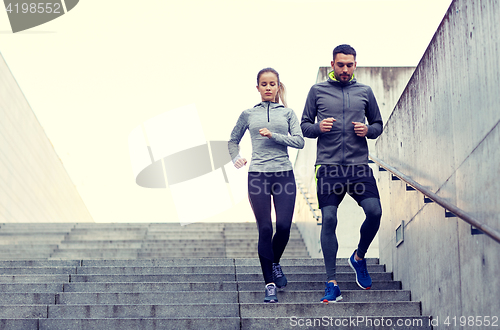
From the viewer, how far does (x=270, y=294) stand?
4.36 meters

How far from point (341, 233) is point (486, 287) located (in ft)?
18.5

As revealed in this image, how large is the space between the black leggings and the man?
223 mm

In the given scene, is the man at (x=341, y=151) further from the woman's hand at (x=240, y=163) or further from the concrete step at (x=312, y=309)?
the woman's hand at (x=240, y=163)

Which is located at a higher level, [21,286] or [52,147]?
[52,147]

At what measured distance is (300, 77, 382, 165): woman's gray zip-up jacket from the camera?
4.43m

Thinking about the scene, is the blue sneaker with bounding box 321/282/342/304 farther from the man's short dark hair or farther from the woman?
the man's short dark hair

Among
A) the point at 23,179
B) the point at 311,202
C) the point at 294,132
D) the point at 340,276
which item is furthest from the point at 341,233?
the point at 23,179

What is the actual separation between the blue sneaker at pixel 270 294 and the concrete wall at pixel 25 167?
9.38 m

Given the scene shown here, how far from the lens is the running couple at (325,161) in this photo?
14.4 feet

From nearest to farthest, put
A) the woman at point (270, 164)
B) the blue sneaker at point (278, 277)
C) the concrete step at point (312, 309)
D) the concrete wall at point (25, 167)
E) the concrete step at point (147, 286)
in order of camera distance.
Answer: the concrete step at point (312, 309)
the woman at point (270, 164)
the blue sneaker at point (278, 277)
the concrete step at point (147, 286)
the concrete wall at point (25, 167)

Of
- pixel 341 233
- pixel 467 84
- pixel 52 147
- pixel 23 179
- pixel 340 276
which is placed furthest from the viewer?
pixel 52 147

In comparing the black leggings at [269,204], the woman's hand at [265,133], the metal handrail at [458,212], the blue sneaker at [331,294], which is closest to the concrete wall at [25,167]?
the black leggings at [269,204]

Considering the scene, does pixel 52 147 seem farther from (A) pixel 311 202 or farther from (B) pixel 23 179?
(A) pixel 311 202

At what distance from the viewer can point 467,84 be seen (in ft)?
11.8
